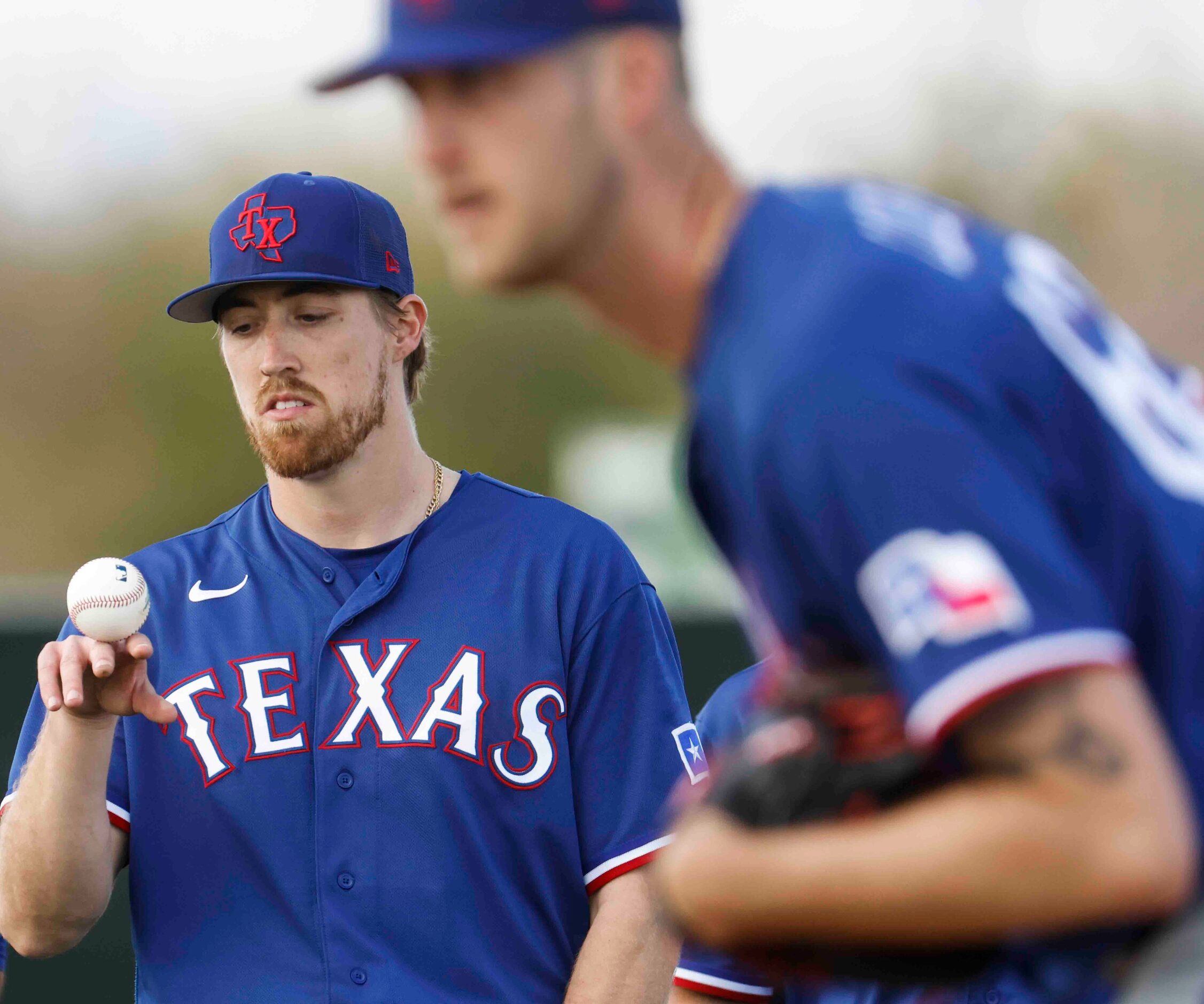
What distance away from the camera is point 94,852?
8.98 ft

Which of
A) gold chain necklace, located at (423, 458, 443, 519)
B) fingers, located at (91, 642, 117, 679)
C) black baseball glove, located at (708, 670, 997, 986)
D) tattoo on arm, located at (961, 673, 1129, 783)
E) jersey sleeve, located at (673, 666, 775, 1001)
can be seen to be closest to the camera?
tattoo on arm, located at (961, 673, 1129, 783)

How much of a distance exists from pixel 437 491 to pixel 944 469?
83.6 inches

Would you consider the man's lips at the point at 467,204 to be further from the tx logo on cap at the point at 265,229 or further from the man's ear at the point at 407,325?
the man's ear at the point at 407,325

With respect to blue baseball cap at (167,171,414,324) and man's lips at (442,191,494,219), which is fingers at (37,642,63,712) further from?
man's lips at (442,191,494,219)

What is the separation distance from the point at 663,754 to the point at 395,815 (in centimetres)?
55

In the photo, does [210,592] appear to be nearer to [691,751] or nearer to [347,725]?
[347,725]

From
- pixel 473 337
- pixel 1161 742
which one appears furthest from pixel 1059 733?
pixel 473 337

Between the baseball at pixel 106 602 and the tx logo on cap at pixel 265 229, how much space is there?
2.29 ft

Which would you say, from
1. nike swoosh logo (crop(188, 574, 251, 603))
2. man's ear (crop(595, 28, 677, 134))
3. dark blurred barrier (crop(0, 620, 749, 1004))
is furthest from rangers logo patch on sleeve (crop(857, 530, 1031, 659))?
dark blurred barrier (crop(0, 620, 749, 1004))

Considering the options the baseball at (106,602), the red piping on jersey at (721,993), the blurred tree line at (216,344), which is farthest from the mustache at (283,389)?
the blurred tree line at (216,344)

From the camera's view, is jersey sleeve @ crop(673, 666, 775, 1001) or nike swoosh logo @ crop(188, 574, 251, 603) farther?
nike swoosh logo @ crop(188, 574, 251, 603)

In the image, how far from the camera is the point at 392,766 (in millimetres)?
2777

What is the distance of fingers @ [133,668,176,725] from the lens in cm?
258

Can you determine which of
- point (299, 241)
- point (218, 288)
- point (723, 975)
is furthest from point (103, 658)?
point (723, 975)
